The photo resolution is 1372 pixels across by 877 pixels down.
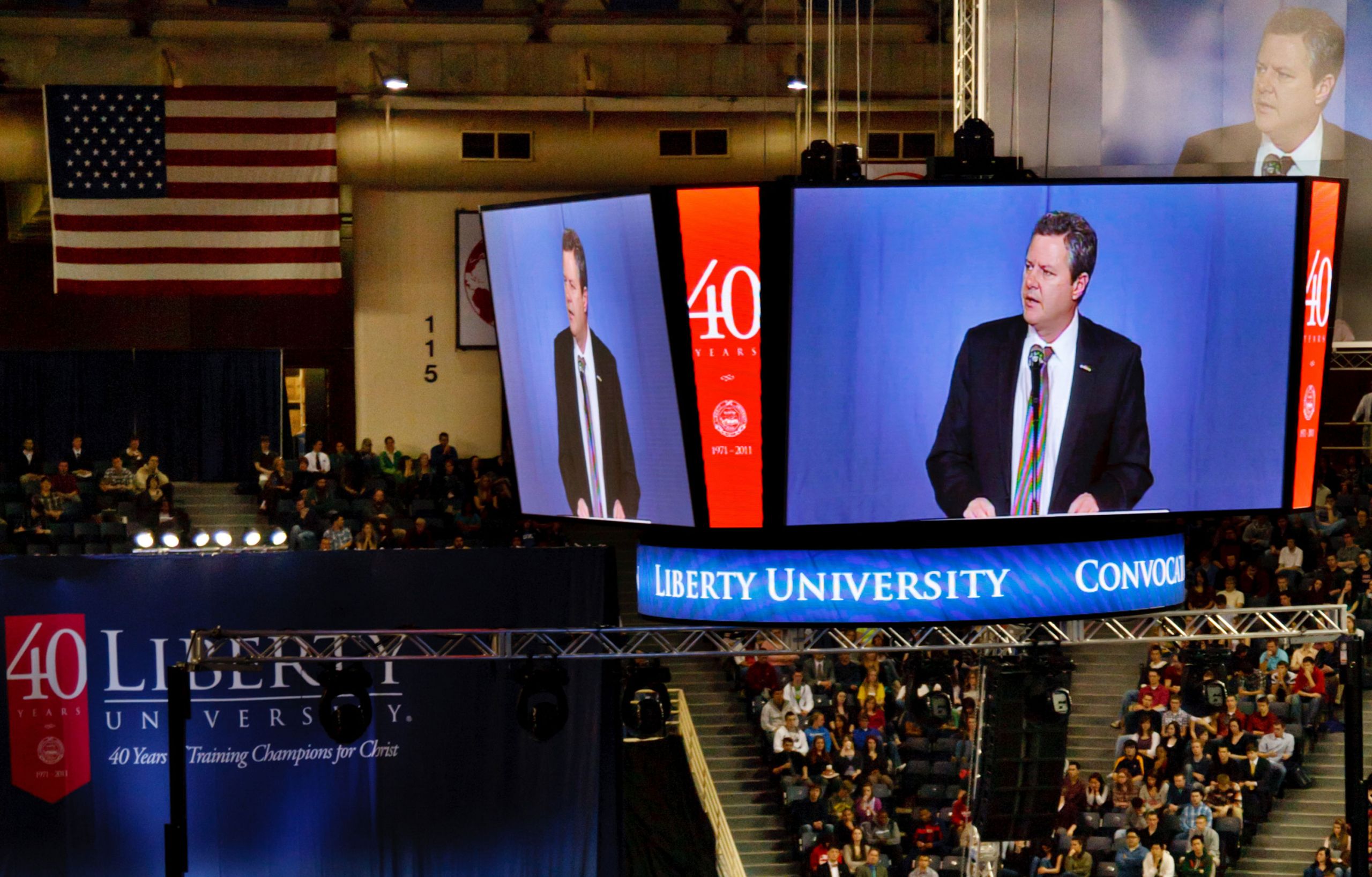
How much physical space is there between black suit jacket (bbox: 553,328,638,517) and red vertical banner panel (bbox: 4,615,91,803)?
7.16 m

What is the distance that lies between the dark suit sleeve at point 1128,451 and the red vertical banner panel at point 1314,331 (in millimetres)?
1268

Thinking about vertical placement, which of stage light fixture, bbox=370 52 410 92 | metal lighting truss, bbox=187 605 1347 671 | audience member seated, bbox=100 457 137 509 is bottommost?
metal lighting truss, bbox=187 605 1347 671

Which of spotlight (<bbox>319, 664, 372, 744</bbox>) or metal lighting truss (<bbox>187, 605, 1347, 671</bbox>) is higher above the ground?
metal lighting truss (<bbox>187, 605, 1347, 671</bbox>)

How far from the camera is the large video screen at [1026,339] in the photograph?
11742mm

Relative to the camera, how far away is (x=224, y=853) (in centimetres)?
1769

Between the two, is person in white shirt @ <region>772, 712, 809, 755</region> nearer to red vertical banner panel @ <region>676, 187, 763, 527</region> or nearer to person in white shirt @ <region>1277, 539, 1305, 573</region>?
person in white shirt @ <region>1277, 539, 1305, 573</region>

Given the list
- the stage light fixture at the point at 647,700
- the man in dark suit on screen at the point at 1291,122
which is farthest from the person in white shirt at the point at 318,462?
the man in dark suit on screen at the point at 1291,122

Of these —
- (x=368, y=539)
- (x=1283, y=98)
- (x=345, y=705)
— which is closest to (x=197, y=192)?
(x=368, y=539)

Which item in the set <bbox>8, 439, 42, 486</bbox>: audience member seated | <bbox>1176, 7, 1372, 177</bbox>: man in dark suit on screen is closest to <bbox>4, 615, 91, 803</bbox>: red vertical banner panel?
<bbox>8, 439, 42, 486</bbox>: audience member seated

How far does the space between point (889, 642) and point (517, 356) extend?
694cm

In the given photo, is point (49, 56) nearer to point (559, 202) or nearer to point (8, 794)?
point (8, 794)

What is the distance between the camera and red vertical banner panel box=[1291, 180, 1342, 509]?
12.3m

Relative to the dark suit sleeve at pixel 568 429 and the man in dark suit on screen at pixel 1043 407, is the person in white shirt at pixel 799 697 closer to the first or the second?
the dark suit sleeve at pixel 568 429

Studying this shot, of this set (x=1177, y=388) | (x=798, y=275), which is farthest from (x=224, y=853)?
(x=1177, y=388)
